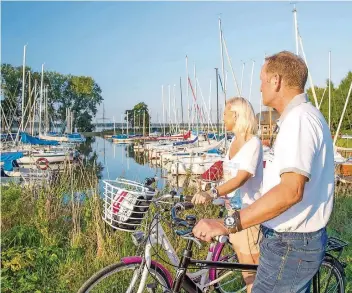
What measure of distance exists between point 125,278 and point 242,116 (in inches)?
59.4

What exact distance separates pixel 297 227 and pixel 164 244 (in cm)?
110

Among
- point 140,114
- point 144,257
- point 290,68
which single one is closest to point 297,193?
point 290,68

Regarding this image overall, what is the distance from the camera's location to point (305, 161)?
1.79 m

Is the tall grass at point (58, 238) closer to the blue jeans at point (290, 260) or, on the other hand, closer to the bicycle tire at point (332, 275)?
the bicycle tire at point (332, 275)

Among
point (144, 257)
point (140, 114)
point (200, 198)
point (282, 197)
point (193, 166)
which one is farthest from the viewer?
point (140, 114)

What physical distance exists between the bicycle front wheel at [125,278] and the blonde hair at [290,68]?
1427 millimetres

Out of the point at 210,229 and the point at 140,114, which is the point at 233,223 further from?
the point at 140,114

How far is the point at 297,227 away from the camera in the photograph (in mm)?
2002

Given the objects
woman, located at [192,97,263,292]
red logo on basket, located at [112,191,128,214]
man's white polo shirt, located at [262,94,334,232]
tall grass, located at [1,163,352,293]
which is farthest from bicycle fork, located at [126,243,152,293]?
tall grass, located at [1,163,352,293]

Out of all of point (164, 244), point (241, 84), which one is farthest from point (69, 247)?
point (241, 84)

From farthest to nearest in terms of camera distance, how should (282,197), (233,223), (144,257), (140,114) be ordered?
(140,114) → (144,257) → (233,223) → (282,197)

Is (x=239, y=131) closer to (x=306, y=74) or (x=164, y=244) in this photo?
(x=164, y=244)

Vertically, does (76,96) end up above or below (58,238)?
above

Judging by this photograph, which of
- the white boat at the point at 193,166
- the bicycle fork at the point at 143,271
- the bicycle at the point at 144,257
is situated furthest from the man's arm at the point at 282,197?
the white boat at the point at 193,166
